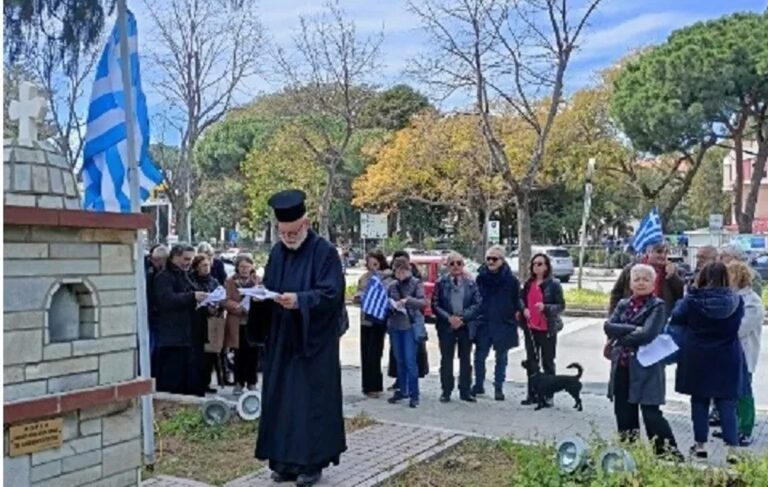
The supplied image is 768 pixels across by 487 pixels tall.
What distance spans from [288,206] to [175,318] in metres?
3.54

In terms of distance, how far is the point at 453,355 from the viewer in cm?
923

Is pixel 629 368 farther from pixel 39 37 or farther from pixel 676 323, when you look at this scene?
pixel 39 37

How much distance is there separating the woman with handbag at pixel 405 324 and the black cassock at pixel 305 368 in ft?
10.4

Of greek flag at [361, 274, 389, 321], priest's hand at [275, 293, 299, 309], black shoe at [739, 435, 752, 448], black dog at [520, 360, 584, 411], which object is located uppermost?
priest's hand at [275, 293, 299, 309]

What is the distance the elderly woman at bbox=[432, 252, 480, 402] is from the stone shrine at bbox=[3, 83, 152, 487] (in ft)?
14.5

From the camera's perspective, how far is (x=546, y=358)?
9.09 meters

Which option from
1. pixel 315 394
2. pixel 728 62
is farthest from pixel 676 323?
pixel 728 62

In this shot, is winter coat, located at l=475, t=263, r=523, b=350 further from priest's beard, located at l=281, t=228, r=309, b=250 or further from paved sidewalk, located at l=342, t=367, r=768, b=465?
priest's beard, located at l=281, t=228, r=309, b=250

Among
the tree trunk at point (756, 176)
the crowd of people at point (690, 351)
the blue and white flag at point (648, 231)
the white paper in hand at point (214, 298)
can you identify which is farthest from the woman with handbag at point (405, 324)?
the tree trunk at point (756, 176)

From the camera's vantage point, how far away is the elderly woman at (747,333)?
712 cm

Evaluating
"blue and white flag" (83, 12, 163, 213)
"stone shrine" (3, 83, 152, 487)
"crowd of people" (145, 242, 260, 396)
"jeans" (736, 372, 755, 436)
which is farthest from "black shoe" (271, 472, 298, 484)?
"jeans" (736, 372, 755, 436)

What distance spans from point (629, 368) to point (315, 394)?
2375 millimetres

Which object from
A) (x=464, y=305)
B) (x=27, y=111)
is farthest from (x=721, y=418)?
(x=27, y=111)

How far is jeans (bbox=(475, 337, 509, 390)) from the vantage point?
30.5 feet
